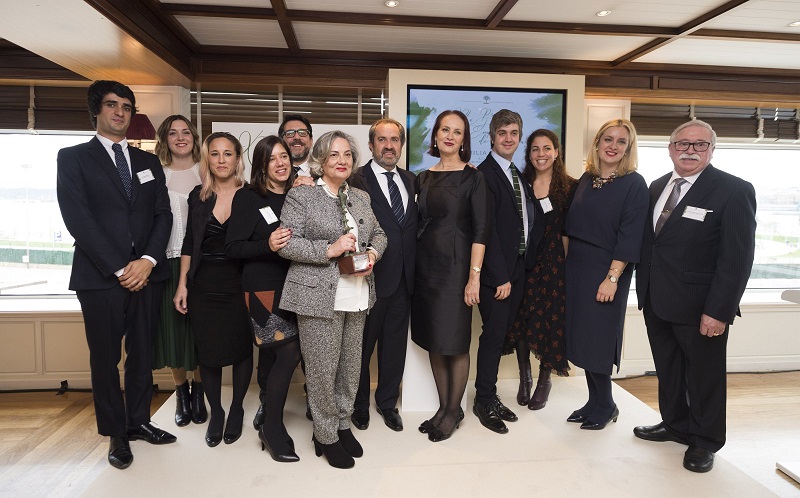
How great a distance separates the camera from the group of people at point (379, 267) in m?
2.51

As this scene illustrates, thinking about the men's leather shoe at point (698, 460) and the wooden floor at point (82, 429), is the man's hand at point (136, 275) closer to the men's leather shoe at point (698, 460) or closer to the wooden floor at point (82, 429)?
the wooden floor at point (82, 429)

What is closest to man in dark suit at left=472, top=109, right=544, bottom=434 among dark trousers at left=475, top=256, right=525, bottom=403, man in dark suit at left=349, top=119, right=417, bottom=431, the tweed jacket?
dark trousers at left=475, top=256, right=525, bottom=403

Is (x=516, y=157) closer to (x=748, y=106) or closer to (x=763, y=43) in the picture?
(x=763, y=43)

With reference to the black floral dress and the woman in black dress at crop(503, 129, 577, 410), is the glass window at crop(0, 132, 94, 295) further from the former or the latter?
the black floral dress

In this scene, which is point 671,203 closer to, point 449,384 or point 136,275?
point 449,384

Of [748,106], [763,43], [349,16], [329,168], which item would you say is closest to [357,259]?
[329,168]

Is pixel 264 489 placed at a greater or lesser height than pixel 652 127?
lesser

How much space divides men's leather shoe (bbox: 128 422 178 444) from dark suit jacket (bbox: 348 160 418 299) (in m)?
1.46

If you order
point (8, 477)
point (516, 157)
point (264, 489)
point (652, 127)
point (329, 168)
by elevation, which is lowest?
point (8, 477)

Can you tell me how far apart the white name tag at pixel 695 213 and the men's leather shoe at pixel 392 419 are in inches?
78.9

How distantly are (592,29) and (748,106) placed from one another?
2.68 meters

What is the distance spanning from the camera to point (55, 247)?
497 cm

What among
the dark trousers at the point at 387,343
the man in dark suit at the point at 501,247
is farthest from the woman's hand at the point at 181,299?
the man in dark suit at the point at 501,247

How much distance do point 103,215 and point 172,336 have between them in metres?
0.86
